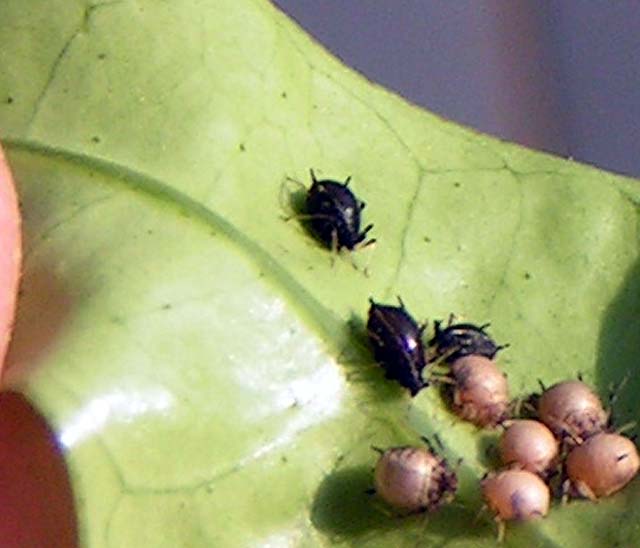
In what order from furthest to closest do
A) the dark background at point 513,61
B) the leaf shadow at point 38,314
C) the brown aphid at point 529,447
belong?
the dark background at point 513,61 → the brown aphid at point 529,447 → the leaf shadow at point 38,314

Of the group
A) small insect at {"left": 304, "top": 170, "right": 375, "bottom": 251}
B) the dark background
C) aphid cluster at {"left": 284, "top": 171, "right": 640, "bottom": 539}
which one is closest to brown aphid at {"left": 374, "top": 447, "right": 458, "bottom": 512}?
aphid cluster at {"left": 284, "top": 171, "right": 640, "bottom": 539}

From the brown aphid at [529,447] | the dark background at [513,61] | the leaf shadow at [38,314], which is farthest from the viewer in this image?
the dark background at [513,61]

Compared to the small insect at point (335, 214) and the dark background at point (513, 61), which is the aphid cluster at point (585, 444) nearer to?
the small insect at point (335, 214)

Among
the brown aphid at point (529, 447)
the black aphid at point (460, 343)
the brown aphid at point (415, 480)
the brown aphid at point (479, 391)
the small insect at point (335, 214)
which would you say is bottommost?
the brown aphid at point (415, 480)

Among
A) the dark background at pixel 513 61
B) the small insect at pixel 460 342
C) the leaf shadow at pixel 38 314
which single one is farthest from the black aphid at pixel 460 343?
the dark background at pixel 513 61

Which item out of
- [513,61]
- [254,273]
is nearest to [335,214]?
[254,273]

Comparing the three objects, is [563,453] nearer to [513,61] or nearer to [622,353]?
[622,353]

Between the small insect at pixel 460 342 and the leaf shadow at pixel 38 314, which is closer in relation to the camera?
the leaf shadow at pixel 38 314

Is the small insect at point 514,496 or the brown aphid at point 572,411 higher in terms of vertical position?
the brown aphid at point 572,411
